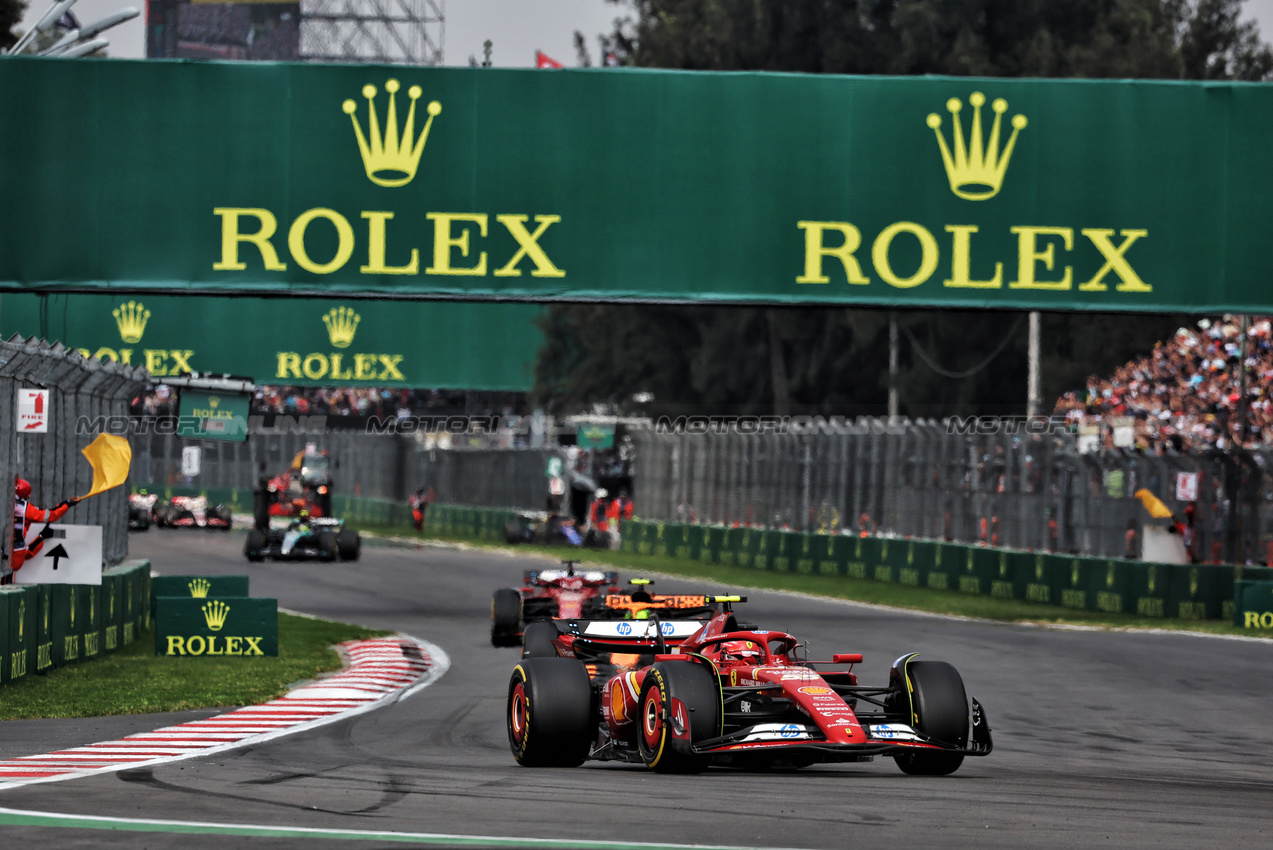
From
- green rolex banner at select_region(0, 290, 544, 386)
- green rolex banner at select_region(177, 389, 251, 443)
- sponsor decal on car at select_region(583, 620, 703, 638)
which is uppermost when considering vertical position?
green rolex banner at select_region(0, 290, 544, 386)

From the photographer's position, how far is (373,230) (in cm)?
2027

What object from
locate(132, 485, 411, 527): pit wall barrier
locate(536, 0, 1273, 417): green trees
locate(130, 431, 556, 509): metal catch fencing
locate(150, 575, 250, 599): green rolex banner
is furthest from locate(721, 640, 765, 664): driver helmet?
locate(132, 485, 411, 527): pit wall barrier

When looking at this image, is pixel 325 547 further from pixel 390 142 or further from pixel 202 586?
pixel 390 142

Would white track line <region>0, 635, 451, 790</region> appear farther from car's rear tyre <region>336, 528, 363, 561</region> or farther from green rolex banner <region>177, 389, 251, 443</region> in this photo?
car's rear tyre <region>336, 528, 363, 561</region>

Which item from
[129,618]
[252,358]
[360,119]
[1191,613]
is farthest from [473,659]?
[252,358]

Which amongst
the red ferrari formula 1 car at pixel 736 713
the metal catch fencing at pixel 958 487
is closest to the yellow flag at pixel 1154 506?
the metal catch fencing at pixel 958 487

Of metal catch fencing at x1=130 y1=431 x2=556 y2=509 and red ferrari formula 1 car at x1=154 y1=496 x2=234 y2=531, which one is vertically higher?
metal catch fencing at x1=130 y1=431 x2=556 y2=509

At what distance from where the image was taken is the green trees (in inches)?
1978

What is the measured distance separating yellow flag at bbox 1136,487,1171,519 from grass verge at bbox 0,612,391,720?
35.8ft

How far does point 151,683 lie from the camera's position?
616 inches

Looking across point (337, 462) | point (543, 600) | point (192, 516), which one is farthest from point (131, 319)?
point (543, 600)

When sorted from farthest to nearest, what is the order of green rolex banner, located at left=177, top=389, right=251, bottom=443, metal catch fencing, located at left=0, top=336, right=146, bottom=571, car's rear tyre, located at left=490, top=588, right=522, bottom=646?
green rolex banner, located at left=177, top=389, right=251, bottom=443, car's rear tyre, located at left=490, top=588, right=522, bottom=646, metal catch fencing, located at left=0, top=336, right=146, bottom=571

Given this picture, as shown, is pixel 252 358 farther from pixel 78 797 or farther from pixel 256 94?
pixel 78 797

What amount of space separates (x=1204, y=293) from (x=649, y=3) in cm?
4275
